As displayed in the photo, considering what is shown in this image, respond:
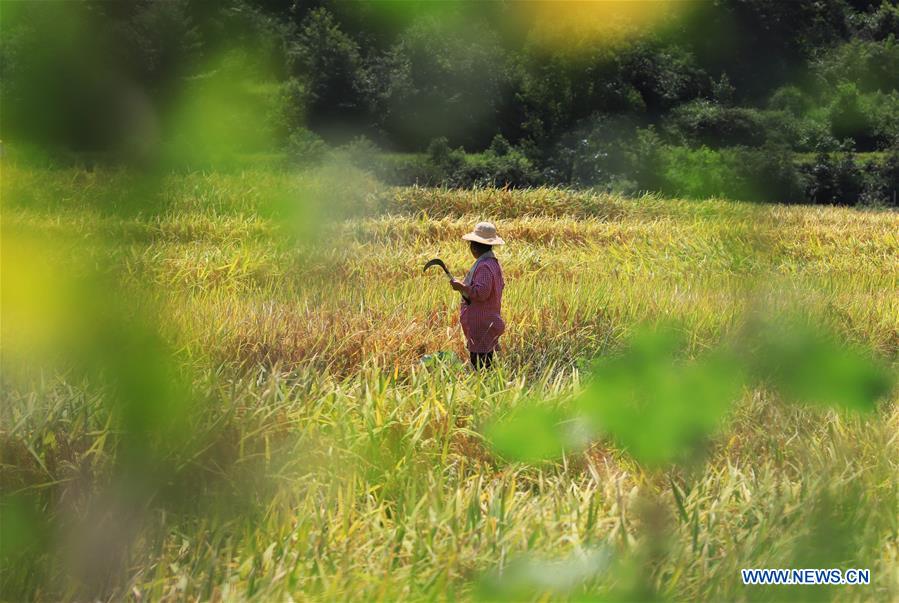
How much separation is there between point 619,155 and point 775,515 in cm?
1684

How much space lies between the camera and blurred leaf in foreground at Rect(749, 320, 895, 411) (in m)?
0.34

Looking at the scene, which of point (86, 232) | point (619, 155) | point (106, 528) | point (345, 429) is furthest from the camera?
point (619, 155)

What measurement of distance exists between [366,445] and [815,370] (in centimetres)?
134

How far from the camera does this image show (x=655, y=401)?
0.39m

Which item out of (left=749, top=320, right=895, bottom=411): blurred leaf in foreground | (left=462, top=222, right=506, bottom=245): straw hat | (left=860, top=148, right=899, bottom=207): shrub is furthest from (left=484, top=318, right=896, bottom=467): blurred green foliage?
(left=860, top=148, right=899, bottom=207): shrub

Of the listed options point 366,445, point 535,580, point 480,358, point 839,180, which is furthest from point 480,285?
point 839,180

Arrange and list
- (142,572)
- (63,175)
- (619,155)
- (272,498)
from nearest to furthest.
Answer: (63,175)
(142,572)
(272,498)
(619,155)

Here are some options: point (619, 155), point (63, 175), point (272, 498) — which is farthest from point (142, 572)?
point (619, 155)

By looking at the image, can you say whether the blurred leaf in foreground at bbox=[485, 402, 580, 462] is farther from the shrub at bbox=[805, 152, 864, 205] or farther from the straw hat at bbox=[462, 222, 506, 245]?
the shrub at bbox=[805, 152, 864, 205]

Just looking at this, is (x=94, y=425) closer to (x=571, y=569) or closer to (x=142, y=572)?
(x=142, y=572)

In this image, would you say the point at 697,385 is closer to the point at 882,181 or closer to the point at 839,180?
the point at 839,180

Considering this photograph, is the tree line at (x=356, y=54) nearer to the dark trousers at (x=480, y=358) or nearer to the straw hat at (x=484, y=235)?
the dark trousers at (x=480, y=358)

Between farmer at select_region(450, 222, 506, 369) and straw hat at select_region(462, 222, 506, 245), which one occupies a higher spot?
straw hat at select_region(462, 222, 506, 245)

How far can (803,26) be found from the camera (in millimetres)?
811
